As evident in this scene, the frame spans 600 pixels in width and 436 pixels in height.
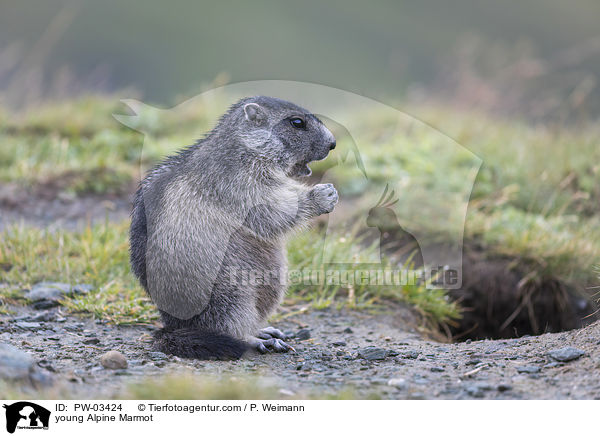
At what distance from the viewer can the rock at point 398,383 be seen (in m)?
3.38

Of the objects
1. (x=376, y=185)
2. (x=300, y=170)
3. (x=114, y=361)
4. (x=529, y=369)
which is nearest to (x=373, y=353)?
(x=529, y=369)

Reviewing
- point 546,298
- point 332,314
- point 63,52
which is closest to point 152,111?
point 332,314

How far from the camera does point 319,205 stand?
4.34m

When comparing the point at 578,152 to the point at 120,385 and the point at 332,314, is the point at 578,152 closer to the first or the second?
the point at 332,314

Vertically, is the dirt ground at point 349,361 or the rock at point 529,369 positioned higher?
the rock at point 529,369

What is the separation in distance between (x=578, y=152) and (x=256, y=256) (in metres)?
5.54

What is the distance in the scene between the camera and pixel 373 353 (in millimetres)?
4074

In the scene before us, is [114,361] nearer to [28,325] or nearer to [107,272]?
[28,325]

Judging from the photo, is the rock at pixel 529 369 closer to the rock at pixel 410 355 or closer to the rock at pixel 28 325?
the rock at pixel 410 355

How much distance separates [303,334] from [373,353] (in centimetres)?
84

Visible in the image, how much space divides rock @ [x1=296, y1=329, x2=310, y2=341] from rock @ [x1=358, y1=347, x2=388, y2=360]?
2.20ft

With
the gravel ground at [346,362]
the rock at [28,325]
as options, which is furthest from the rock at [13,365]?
the rock at [28,325]

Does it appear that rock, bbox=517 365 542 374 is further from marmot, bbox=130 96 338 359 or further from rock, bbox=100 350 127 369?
rock, bbox=100 350 127 369
